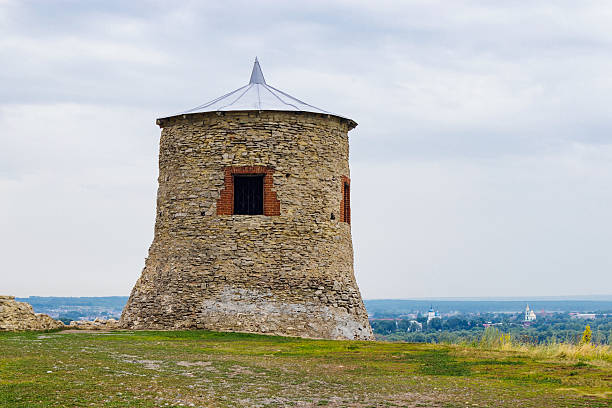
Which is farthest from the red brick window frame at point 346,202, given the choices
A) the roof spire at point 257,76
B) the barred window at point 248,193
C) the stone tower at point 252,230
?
the roof spire at point 257,76

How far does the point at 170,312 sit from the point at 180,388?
10.4 meters

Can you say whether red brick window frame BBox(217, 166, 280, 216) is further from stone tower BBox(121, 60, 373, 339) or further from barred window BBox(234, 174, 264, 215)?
barred window BBox(234, 174, 264, 215)

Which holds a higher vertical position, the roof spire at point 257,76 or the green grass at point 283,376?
the roof spire at point 257,76

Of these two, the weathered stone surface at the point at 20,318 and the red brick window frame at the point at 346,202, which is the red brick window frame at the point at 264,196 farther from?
the weathered stone surface at the point at 20,318

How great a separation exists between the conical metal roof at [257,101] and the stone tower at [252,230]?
3.8 inches

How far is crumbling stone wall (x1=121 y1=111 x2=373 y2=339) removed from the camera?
20.3 meters

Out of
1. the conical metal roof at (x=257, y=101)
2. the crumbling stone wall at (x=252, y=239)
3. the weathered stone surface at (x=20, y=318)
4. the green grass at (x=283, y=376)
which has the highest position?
the conical metal roof at (x=257, y=101)

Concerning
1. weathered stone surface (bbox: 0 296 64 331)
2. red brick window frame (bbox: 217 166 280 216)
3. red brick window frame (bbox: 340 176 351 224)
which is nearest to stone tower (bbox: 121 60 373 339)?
red brick window frame (bbox: 217 166 280 216)

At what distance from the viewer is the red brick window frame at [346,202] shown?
2217cm

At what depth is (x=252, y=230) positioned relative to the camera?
20.6 meters

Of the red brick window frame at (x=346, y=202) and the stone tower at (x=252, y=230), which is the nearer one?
the stone tower at (x=252, y=230)

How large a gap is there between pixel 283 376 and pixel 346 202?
11.3 metres

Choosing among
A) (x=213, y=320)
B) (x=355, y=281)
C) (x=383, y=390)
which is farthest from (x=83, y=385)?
(x=355, y=281)

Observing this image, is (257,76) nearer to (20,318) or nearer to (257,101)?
(257,101)
